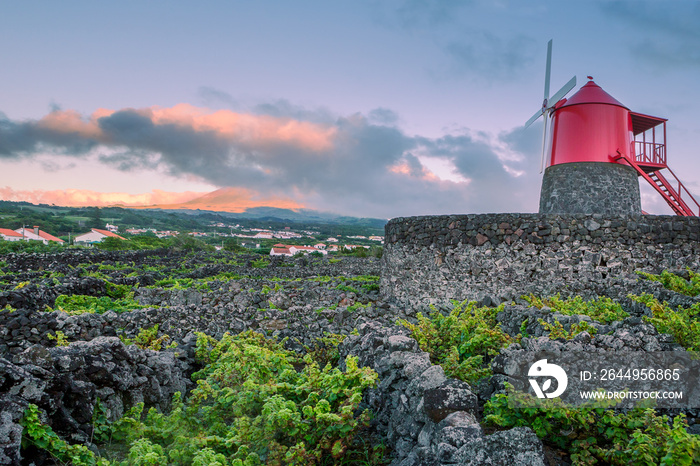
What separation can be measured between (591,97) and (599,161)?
100 inches

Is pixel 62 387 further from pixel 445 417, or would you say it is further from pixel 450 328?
pixel 450 328

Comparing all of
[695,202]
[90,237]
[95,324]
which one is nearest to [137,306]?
[95,324]

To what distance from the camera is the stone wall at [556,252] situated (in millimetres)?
10086

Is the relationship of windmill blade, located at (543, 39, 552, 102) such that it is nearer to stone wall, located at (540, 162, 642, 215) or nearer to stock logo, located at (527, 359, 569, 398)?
stone wall, located at (540, 162, 642, 215)

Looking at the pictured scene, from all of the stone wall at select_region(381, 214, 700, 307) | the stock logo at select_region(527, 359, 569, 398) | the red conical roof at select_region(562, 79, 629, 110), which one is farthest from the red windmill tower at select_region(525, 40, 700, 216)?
the stock logo at select_region(527, 359, 569, 398)

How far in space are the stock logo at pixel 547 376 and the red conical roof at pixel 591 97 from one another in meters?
14.6

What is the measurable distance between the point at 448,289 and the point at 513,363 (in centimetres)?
734

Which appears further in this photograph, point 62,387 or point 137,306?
point 137,306

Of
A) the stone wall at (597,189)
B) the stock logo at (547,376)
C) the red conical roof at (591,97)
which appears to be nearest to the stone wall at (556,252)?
the stone wall at (597,189)

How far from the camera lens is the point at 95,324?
9.00 metres

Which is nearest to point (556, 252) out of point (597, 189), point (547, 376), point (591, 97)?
point (597, 189)

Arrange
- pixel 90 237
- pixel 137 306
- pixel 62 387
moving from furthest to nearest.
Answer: pixel 90 237 → pixel 137 306 → pixel 62 387

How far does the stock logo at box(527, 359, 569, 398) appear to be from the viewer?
3.94 m

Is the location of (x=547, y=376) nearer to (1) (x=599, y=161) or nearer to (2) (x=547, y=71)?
(1) (x=599, y=161)
